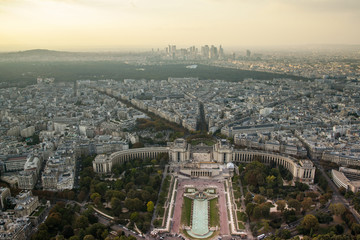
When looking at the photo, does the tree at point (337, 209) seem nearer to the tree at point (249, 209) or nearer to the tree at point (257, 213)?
the tree at point (257, 213)

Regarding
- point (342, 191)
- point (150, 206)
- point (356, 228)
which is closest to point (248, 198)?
point (356, 228)

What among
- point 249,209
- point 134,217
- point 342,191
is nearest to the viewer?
point 134,217

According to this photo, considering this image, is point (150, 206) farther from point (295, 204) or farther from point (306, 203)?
point (306, 203)

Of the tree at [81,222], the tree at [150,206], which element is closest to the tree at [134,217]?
the tree at [150,206]

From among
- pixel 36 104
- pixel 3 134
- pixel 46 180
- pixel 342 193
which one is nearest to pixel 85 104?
pixel 36 104

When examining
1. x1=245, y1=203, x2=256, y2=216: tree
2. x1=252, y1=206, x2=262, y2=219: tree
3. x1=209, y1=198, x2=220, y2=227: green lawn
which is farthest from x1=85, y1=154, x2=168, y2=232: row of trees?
x1=252, y1=206, x2=262, y2=219: tree

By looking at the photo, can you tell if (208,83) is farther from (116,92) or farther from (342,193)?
(342,193)
